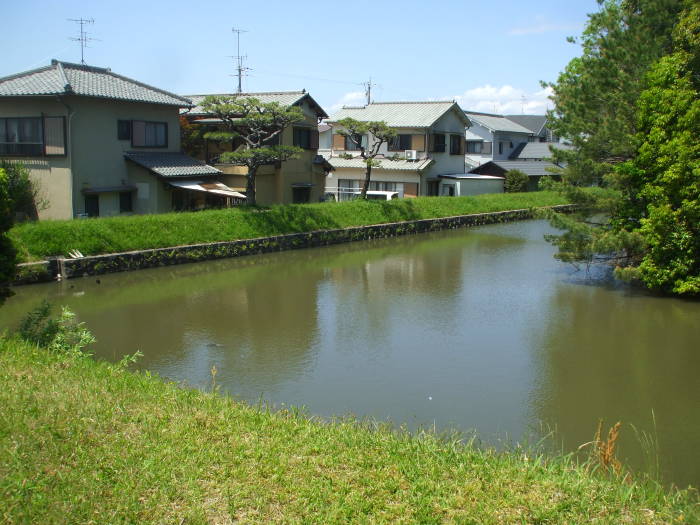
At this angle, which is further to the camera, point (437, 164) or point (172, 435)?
point (437, 164)

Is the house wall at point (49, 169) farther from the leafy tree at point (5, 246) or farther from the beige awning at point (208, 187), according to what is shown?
the leafy tree at point (5, 246)

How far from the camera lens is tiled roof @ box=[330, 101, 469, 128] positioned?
117 ft

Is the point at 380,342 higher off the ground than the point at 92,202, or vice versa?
the point at 92,202

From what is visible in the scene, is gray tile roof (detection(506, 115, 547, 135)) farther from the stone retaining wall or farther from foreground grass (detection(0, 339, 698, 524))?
foreground grass (detection(0, 339, 698, 524))

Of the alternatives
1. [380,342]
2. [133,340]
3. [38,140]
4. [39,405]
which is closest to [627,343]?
[380,342]

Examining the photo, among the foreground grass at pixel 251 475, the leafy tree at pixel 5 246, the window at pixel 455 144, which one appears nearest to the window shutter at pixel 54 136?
the leafy tree at pixel 5 246

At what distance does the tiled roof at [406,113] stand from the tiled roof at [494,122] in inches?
297

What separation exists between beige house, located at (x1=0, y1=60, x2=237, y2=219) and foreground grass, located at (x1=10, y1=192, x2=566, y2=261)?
225cm

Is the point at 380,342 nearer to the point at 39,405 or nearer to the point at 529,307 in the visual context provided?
the point at 529,307

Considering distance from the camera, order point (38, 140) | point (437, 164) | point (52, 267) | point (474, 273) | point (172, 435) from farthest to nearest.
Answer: point (437, 164)
point (38, 140)
point (474, 273)
point (52, 267)
point (172, 435)

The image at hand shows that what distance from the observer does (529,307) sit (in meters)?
15.3

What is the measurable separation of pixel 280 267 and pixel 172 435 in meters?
14.9

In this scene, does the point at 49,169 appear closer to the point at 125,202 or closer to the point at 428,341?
the point at 125,202

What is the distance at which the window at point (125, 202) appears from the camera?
2358cm
